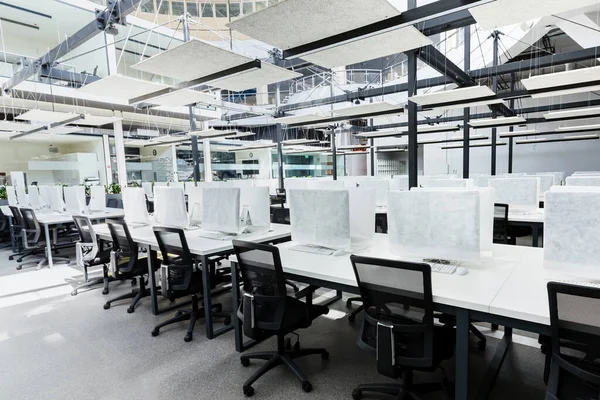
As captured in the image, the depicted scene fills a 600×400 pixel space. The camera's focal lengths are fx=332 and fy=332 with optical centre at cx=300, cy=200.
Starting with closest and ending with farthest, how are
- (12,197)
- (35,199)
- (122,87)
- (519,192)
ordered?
1. (122,87)
2. (519,192)
3. (35,199)
4. (12,197)

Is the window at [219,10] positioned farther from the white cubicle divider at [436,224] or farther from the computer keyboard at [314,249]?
the white cubicle divider at [436,224]

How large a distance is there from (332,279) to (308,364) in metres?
0.87

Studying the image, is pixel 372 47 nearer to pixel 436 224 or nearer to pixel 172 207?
pixel 436 224

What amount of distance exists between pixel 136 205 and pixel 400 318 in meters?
3.66

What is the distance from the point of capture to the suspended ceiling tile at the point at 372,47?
94.3 inches

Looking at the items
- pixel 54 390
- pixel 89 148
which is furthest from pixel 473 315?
pixel 89 148

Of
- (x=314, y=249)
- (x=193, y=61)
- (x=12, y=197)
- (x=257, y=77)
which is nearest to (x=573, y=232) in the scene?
(x=314, y=249)

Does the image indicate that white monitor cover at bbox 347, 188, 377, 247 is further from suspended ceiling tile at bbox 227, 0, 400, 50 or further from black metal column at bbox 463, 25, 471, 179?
black metal column at bbox 463, 25, 471, 179

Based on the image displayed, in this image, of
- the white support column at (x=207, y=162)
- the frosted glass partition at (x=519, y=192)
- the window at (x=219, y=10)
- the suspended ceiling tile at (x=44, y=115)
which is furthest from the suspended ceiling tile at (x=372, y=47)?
the white support column at (x=207, y=162)

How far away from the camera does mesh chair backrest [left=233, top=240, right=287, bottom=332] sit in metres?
2.06

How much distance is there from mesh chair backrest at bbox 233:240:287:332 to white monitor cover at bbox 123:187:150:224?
2.53 meters

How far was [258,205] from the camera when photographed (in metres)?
3.32

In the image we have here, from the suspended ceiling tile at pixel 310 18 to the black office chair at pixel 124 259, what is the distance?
2314 millimetres

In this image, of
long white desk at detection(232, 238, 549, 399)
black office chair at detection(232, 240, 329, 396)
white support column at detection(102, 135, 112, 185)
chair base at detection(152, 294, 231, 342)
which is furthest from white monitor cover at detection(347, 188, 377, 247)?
white support column at detection(102, 135, 112, 185)
